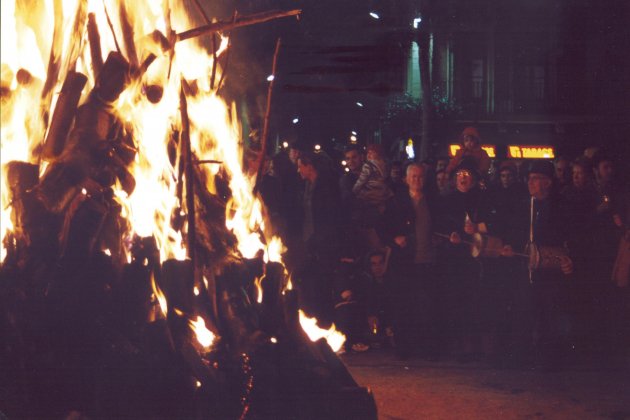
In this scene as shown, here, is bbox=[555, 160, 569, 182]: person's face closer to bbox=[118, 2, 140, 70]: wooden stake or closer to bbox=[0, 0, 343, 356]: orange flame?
bbox=[0, 0, 343, 356]: orange flame

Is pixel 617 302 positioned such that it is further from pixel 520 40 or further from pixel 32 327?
pixel 520 40

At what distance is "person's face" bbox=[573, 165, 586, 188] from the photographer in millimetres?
8258

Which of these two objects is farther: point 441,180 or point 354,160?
point 354,160

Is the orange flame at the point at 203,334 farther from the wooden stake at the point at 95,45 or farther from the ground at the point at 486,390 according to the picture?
the ground at the point at 486,390

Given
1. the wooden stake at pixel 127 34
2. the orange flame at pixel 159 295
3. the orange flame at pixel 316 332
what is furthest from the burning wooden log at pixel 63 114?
the orange flame at pixel 316 332

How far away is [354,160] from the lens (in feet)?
32.1

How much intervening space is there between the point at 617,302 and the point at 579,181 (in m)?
1.27

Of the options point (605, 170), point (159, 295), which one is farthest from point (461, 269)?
point (159, 295)

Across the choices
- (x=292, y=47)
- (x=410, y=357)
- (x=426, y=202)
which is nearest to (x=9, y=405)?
(x=410, y=357)

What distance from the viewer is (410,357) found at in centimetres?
764

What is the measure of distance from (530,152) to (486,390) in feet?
85.8

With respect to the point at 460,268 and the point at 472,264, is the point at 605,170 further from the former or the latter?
the point at 460,268

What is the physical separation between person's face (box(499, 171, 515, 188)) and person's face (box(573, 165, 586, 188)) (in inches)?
24.3

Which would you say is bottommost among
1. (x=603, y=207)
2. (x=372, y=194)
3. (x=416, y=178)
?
(x=603, y=207)
